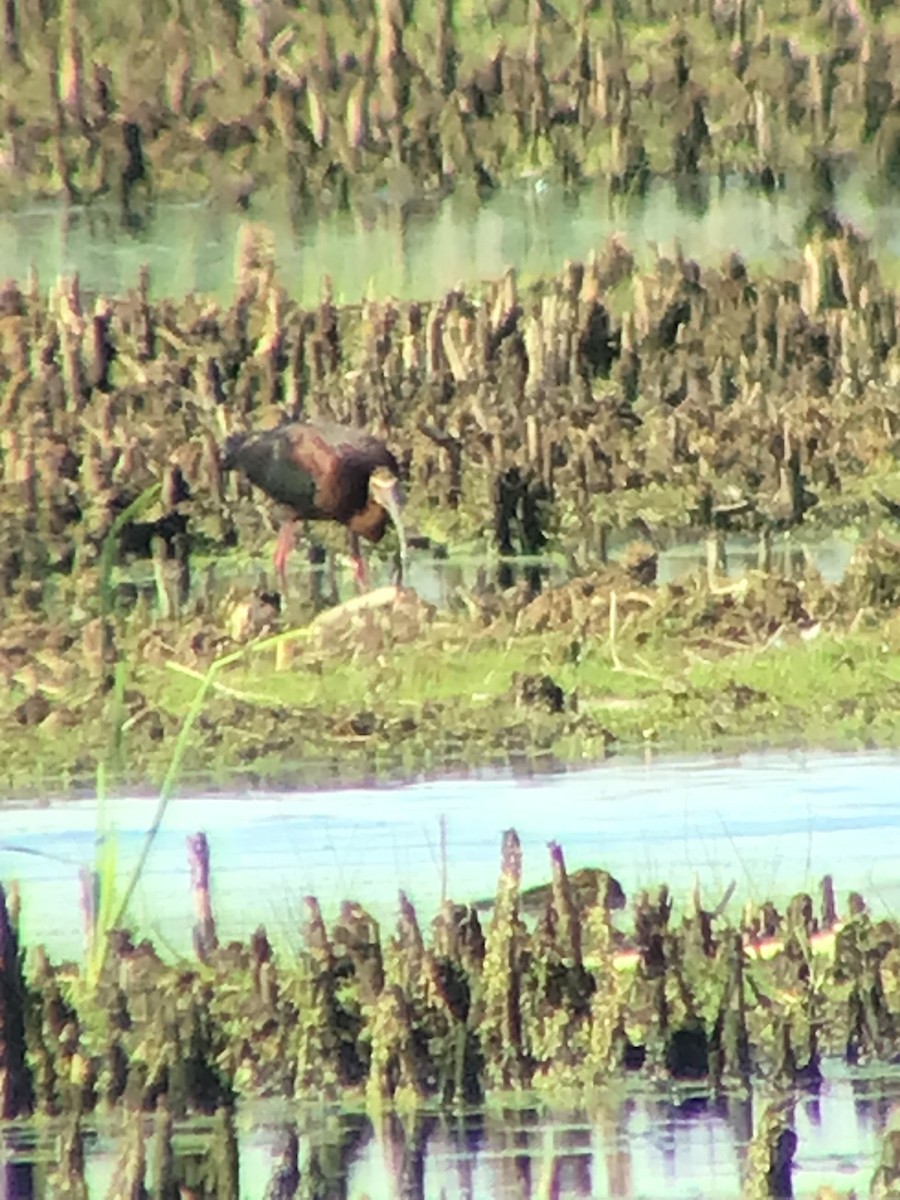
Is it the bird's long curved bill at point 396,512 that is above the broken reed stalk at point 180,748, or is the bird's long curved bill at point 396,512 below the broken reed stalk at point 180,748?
above

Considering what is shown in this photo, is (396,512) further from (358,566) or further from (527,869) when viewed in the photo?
(527,869)

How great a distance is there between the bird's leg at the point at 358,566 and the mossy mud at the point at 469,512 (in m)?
0.03

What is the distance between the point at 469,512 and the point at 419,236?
0.41 metres

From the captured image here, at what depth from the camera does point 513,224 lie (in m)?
3.89

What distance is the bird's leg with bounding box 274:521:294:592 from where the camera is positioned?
3699 mm

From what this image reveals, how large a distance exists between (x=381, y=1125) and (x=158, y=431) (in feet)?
3.07

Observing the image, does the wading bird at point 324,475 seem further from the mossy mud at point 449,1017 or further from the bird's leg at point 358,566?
the mossy mud at point 449,1017

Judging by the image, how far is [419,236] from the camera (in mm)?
3891

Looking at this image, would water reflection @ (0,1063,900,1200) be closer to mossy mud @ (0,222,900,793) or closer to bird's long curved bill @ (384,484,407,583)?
mossy mud @ (0,222,900,793)

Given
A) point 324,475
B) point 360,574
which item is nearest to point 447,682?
point 360,574

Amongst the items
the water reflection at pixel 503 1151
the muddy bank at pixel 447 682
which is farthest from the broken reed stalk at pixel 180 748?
the water reflection at pixel 503 1151

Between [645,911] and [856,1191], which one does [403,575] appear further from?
[856,1191]

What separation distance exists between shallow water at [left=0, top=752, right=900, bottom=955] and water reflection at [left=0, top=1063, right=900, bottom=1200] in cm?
25

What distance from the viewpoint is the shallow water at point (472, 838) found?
3527mm
